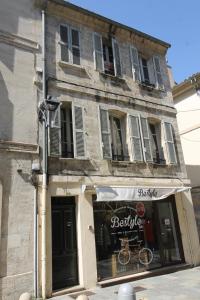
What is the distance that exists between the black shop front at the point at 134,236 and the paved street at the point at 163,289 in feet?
2.09

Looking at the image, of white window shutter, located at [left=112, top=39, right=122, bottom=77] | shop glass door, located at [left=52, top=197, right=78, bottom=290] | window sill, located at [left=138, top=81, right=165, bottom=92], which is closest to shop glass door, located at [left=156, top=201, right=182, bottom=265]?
shop glass door, located at [left=52, top=197, right=78, bottom=290]

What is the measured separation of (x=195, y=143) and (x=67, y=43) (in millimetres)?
7848

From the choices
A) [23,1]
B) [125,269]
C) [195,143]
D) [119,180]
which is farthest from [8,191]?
[195,143]

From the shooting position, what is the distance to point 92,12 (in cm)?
1052

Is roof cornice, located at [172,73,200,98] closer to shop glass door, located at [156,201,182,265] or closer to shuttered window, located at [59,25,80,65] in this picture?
shuttered window, located at [59,25,80,65]

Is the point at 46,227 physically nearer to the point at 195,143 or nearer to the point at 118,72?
the point at 118,72

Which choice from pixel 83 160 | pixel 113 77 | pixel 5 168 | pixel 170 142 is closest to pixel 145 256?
pixel 83 160

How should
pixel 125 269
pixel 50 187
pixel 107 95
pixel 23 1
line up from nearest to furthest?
pixel 50 187 → pixel 125 269 → pixel 23 1 → pixel 107 95

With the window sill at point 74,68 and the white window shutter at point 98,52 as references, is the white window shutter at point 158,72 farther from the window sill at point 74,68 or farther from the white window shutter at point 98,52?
the window sill at point 74,68

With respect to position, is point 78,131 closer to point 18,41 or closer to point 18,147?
point 18,147

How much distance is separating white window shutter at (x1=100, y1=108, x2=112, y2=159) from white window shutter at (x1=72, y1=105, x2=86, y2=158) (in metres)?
0.76

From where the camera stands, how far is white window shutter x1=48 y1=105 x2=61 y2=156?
8.02 metres

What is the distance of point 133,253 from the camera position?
8.85 m

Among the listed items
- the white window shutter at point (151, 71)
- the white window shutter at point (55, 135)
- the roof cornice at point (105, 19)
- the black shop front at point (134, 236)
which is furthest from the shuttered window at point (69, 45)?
the black shop front at point (134, 236)
